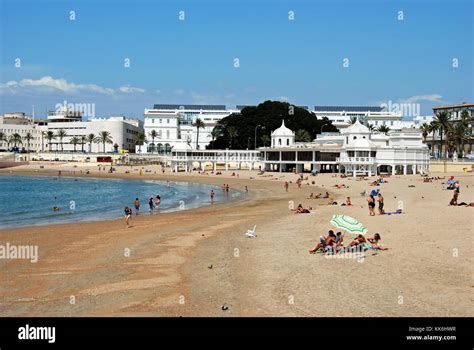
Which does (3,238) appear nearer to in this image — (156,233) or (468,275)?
(156,233)

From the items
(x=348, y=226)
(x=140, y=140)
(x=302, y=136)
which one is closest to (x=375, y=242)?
(x=348, y=226)

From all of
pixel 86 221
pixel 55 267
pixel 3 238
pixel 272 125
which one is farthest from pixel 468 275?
pixel 272 125

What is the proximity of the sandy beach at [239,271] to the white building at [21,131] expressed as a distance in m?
145

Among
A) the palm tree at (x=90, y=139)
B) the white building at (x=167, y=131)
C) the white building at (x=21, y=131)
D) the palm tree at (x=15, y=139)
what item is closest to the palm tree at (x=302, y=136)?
the white building at (x=167, y=131)

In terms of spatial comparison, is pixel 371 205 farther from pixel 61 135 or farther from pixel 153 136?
pixel 61 135

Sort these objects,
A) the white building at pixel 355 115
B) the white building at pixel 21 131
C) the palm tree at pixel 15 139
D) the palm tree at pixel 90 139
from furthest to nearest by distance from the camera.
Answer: the white building at pixel 21 131, the palm tree at pixel 15 139, the white building at pixel 355 115, the palm tree at pixel 90 139

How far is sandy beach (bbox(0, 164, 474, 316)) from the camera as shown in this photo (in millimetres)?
13078

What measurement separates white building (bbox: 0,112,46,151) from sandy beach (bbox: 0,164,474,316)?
144661mm

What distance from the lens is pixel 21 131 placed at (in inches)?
6516

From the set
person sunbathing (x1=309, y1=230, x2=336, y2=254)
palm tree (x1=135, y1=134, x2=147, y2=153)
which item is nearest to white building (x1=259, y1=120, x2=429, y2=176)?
person sunbathing (x1=309, y1=230, x2=336, y2=254)

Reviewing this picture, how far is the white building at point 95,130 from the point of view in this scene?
15225 centimetres

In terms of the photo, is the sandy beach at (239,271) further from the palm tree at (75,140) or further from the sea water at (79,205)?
the palm tree at (75,140)

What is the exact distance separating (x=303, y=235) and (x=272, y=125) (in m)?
94.2
